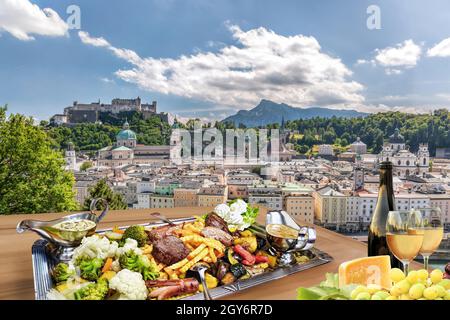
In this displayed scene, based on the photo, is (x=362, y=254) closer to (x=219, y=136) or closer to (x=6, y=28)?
(x=219, y=136)

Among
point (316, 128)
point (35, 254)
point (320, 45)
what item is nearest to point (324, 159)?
point (316, 128)

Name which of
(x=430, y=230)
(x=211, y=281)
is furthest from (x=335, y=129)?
(x=211, y=281)

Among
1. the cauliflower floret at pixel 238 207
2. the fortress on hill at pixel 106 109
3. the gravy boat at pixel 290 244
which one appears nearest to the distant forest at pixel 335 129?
the fortress on hill at pixel 106 109

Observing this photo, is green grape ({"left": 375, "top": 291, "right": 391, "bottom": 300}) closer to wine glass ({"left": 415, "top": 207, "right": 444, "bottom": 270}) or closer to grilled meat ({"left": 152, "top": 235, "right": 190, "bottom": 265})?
wine glass ({"left": 415, "top": 207, "right": 444, "bottom": 270})

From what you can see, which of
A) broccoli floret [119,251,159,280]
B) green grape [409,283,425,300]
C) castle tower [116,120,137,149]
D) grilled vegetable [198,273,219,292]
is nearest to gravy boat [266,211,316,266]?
grilled vegetable [198,273,219,292]

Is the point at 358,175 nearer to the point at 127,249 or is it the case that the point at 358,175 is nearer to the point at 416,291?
the point at 127,249
